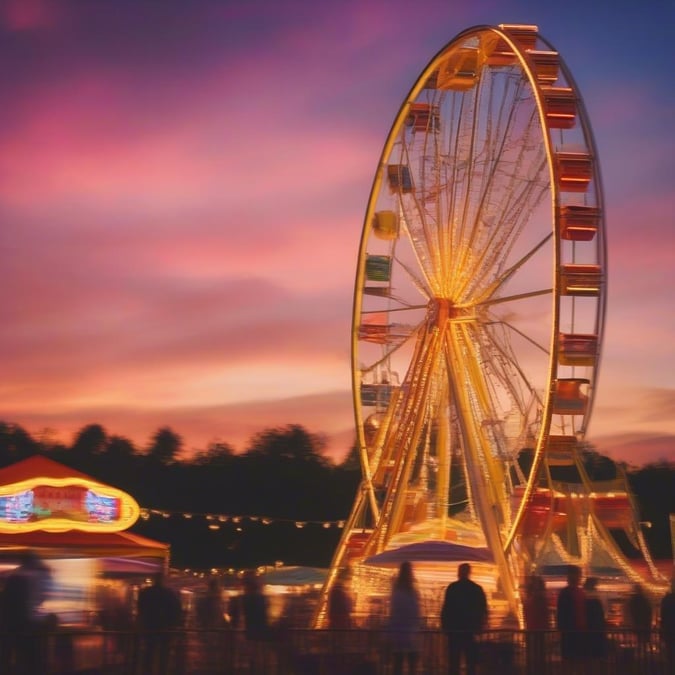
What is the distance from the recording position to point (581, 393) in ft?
70.1

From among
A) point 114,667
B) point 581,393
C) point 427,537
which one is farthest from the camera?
point 427,537

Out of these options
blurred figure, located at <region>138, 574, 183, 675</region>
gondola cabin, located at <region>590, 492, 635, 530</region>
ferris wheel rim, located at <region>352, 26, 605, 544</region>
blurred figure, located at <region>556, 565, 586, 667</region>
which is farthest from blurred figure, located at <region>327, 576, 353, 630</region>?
gondola cabin, located at <region>590, 492, 635, 530</region>

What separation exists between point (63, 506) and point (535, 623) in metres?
10.4

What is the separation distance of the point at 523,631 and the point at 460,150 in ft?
46.3

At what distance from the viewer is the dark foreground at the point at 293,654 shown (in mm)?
11273

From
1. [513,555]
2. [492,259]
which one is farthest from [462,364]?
[513,555]

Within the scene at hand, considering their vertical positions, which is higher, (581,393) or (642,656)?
(581,393)

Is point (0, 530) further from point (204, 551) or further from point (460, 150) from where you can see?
point (204, 551)

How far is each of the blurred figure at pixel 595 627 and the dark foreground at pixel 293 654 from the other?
0.30 ft

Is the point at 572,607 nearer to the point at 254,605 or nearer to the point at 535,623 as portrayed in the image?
the point at 535,623

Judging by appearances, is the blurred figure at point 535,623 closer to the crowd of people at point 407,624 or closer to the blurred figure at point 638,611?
the crowd of people at point 407,624

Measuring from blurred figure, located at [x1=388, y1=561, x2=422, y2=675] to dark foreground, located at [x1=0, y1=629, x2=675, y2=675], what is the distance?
72 mm

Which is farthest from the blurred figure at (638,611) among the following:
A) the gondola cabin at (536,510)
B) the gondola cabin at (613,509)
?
the gondola cabin at (613,509)

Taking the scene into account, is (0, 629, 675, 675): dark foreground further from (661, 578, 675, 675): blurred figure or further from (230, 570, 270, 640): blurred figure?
(230, 570, 270, 640): blurred figure
